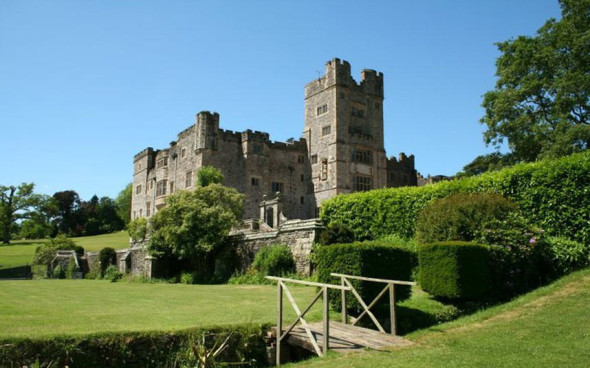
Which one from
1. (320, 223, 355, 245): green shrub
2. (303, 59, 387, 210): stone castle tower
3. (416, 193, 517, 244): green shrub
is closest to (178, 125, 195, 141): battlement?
(303, 59, 387, 210): stone castle tower

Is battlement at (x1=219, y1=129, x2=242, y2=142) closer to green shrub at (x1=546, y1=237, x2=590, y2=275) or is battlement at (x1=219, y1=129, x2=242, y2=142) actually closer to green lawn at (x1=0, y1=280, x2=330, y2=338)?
green lawn at (x1=0, y1=280, x2=330, y2=338)

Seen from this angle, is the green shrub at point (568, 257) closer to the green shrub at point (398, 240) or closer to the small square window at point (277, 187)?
the green shrub at point (398, 240)

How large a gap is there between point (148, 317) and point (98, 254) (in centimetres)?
2939

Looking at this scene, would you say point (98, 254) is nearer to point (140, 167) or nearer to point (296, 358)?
point (140, 167)

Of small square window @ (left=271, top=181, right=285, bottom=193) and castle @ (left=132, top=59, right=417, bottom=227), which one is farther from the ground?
castle @ (left=132, top=59, right=417, bottom=227)

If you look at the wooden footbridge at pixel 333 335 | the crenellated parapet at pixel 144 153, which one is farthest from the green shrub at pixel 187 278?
the crenellated parapet at pixel 144 153

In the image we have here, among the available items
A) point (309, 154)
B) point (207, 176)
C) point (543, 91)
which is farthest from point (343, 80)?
point (543, 91)

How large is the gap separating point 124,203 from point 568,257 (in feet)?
268

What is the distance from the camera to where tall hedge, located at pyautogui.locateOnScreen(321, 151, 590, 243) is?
14.4 metres

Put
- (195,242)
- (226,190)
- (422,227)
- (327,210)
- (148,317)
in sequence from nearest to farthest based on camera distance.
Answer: (148,317)
(422,227)
(327,210)
(195,242)
(226,190)

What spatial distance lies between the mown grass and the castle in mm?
33158

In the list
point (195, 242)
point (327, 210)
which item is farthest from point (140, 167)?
point (327, 210)

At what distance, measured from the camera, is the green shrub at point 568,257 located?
13.4 metres

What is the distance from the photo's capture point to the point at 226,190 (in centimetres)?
2964
